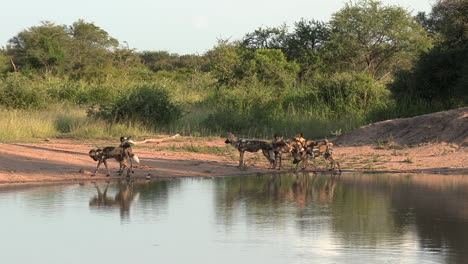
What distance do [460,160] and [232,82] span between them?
684 inches

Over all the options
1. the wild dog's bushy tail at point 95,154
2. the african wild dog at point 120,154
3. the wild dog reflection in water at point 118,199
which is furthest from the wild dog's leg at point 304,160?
the wild dog's bushy tail at point 95,154

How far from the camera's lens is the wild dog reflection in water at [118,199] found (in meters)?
12.0

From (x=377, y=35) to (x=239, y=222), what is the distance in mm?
35626

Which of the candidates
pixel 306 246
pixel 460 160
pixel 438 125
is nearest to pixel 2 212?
pixel 306 246

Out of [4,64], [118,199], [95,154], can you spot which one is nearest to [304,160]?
[95,154]

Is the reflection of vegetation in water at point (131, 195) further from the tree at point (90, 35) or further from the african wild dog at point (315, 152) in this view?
the tree at point (90, 35)

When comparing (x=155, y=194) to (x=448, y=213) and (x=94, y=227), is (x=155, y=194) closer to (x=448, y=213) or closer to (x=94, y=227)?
(x=94, y=227)

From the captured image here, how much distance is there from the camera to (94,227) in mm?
10164

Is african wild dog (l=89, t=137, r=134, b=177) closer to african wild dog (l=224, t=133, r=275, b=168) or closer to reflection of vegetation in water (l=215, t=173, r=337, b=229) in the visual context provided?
reflection of vegetation in water (l=215, t=173, r=337, b=229)

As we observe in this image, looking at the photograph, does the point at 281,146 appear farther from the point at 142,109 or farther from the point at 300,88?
the point at 300,88

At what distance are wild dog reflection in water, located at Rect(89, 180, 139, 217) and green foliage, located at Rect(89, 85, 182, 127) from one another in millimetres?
12641

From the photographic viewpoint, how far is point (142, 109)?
2773 centimetres

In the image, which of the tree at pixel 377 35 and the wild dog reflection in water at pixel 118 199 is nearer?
the wild dog reflection in water at pixel 118 199

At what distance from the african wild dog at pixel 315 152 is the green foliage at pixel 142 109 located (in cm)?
1054
